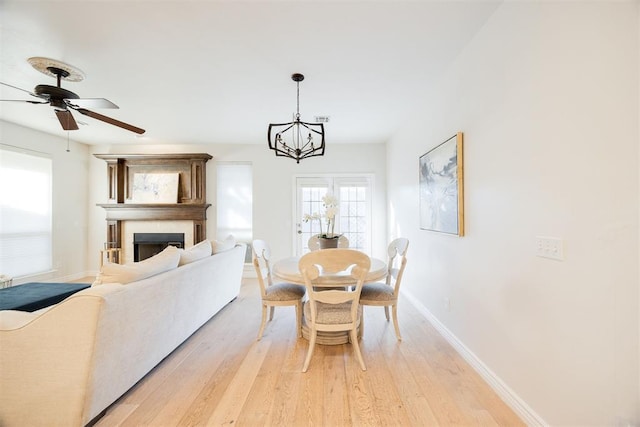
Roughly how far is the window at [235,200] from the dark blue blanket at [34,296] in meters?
2.64

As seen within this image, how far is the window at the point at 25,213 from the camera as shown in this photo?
4.00 m

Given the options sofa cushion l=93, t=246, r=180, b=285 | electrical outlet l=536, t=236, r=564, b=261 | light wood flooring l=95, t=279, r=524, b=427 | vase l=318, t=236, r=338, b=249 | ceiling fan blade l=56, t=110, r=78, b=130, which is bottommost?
light wood flooring l=95, t=279, r=524, b=427

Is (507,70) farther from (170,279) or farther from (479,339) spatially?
(170,279)

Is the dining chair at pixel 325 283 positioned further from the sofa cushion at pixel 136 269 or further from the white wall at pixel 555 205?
the sofa cushion at pixel 136 269

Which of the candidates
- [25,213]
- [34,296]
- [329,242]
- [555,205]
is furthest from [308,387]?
[25,213]

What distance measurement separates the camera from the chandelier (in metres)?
2.48

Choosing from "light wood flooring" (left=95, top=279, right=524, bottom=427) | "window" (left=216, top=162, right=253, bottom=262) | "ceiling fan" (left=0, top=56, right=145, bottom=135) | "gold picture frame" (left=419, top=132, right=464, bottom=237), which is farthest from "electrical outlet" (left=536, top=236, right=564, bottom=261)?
"window" (left=216, top=162, right=253, bottom=262)

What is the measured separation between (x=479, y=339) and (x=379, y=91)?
2655 millimetres

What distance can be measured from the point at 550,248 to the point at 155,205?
567 centimetres

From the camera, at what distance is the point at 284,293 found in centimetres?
258

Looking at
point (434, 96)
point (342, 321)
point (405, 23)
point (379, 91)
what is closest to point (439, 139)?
point (434, 96)

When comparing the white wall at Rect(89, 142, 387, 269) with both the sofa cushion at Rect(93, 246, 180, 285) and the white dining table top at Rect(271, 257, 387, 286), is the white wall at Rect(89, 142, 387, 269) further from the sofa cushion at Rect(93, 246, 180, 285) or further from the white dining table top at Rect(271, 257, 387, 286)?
the sofa cushion at Rect(93, 246, 180, 285)

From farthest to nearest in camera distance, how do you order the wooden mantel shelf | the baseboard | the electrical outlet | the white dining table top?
the wooden mantel shelf < the white dining table top < the baseboard < the electrical outlet

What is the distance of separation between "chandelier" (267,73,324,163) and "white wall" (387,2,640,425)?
1.40 m
